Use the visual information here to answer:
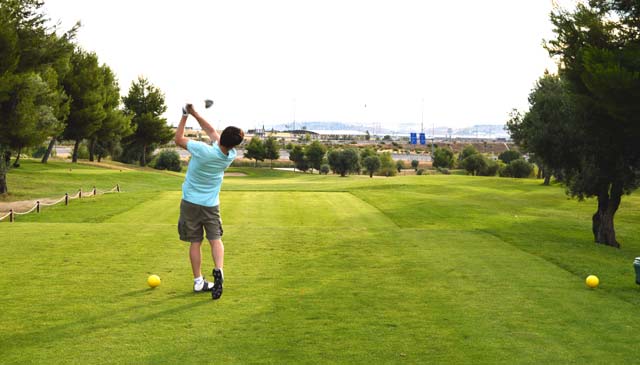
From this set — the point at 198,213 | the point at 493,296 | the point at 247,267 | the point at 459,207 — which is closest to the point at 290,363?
the point at 198,213

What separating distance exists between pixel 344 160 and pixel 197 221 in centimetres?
8772

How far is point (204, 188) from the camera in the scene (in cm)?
927

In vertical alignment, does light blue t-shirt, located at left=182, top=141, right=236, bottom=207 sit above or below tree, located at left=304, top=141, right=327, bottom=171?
above

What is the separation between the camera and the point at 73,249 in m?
13.1

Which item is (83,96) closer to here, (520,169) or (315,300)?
(520,169)

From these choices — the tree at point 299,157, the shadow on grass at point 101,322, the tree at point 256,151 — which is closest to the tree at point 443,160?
the tree at point 299,157

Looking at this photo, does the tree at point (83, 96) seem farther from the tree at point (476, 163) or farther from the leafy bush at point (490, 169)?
the leafy bush at point (490, 169)

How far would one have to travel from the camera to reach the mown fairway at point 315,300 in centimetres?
670

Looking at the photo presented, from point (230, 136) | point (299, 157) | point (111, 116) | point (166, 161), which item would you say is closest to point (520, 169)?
point (299, 157)

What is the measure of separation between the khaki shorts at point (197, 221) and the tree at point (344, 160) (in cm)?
8719

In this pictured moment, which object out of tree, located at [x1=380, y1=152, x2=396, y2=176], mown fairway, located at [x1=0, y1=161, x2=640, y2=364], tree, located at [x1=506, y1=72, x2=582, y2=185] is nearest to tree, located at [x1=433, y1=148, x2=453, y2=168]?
tree, located at [x1=380, y1=152, x2=396, y2=176]

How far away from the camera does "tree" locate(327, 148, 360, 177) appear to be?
9688cm

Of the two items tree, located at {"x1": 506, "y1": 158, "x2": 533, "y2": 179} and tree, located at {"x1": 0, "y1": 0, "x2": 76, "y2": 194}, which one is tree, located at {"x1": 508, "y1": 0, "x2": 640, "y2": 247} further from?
tree, located at {"x1": 506, "y1": 158, "x2": 533, "y2": 179}

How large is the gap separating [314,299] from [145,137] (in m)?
81.2
